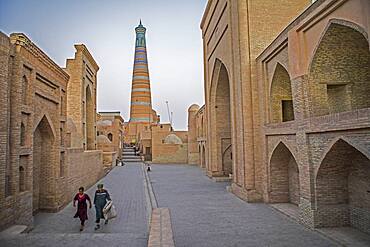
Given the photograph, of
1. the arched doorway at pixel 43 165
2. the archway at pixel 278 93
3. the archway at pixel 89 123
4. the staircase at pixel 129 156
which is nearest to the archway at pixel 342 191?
the archway at pixel 278 93

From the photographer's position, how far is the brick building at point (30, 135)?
701 centimetres

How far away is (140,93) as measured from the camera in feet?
152

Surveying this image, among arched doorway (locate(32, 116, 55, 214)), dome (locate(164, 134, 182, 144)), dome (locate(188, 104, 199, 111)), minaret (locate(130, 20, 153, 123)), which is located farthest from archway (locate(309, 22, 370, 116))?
minaret (locate(130, 20, 153, 123))

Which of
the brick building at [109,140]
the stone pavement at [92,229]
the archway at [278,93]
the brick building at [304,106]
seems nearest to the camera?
the stone pavement at [92,229]

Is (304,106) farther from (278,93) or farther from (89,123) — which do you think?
(89,123)

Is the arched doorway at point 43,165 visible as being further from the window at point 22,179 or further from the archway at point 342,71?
the archway at point 342,71

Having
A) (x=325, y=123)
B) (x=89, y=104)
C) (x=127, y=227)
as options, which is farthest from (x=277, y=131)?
(x=89, y=104)

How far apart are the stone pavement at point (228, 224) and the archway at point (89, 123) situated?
12.3 meters

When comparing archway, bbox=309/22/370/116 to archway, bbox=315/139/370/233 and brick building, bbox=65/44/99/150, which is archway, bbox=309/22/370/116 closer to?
archway, bbox=315/139/370/233

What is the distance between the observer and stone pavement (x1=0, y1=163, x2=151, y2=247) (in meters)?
6.38

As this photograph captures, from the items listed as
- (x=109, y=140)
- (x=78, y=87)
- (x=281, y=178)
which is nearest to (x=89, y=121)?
(x=78, y=87)

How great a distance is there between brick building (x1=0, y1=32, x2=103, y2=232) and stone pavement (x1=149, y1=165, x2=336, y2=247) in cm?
346

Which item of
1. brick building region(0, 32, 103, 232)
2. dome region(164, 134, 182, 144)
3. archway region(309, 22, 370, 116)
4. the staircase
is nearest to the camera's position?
brick building region(0, 32, 103, 232)

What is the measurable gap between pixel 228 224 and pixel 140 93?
3958 cm
